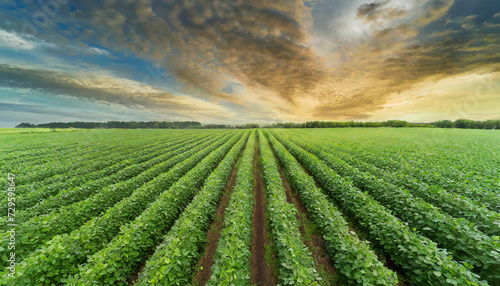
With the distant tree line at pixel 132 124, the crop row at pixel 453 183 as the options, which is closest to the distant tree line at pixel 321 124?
the distant tree line at pixel 132 124

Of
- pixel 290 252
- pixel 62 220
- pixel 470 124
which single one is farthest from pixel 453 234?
pixel 470 124

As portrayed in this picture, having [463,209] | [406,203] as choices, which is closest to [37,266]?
[406,203]

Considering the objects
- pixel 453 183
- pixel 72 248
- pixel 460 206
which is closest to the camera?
pixel 72 248

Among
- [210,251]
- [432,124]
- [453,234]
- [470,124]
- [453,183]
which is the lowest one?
[210,251]

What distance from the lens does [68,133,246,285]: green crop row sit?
14.2 feet

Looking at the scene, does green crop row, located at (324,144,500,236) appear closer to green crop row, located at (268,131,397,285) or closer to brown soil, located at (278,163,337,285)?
green crop row, located at (268,131,397,285)

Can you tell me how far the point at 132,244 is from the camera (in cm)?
542

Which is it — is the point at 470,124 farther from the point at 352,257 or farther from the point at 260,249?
the point at 260,249

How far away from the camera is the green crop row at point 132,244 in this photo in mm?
4324

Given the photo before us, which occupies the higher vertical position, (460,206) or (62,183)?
(460,206)

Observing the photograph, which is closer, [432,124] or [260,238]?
[260,238]

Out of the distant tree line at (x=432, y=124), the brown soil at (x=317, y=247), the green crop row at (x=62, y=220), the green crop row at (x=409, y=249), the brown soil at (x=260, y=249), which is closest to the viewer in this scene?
the green crop row at (x=409, y=249)

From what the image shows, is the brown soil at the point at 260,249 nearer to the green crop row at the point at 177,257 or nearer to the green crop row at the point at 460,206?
the green crop row at the point at 177,257

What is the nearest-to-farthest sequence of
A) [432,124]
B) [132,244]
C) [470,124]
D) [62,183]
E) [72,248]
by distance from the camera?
[72,248], [132,244], [62,183], [470,124], [432,124]
